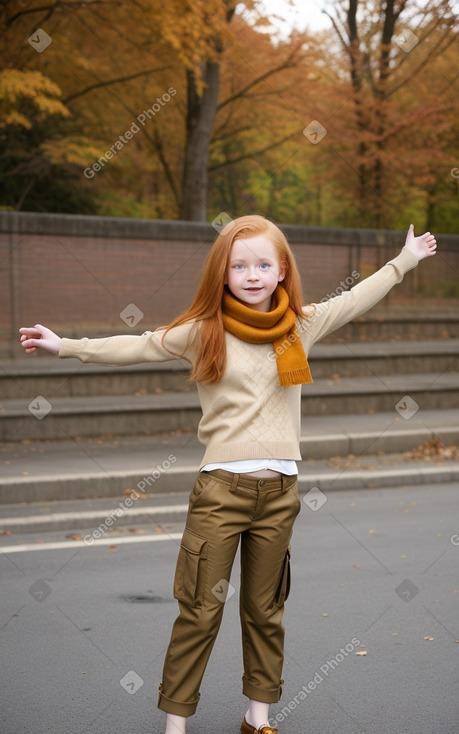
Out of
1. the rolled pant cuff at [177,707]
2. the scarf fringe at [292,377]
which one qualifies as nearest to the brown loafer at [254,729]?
the rolled pant cuff at [177,707]

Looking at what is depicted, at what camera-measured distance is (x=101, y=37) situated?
1770 centimetres

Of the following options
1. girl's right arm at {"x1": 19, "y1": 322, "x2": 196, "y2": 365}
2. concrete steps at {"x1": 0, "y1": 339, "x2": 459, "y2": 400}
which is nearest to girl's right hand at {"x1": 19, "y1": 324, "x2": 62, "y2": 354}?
girl's right arm at {"x1": 19, "y1": 322, "x2": 196, "y2": 365}

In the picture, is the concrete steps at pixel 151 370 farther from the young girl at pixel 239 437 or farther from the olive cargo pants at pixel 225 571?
the olive cargo pants at pixel 225 571

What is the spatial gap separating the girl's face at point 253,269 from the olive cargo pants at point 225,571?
64cm

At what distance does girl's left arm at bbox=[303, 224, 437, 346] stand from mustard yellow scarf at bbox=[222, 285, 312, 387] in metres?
0.18

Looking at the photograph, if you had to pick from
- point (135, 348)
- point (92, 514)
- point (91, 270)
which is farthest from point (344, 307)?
point (91, 270)

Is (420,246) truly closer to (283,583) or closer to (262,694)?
(283,583)

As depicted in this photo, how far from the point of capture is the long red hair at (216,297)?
11.2ft

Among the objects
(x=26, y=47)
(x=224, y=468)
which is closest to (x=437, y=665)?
(x=224, y=468)

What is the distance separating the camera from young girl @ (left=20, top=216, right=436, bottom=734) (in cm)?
340

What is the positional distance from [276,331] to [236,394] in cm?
26

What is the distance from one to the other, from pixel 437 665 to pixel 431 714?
579mm

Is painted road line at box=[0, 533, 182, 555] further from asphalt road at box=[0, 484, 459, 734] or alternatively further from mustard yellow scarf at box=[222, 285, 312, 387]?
mustard yellow scarf at box=[222, 285, 312, 387]

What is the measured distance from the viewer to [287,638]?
16.2ft
